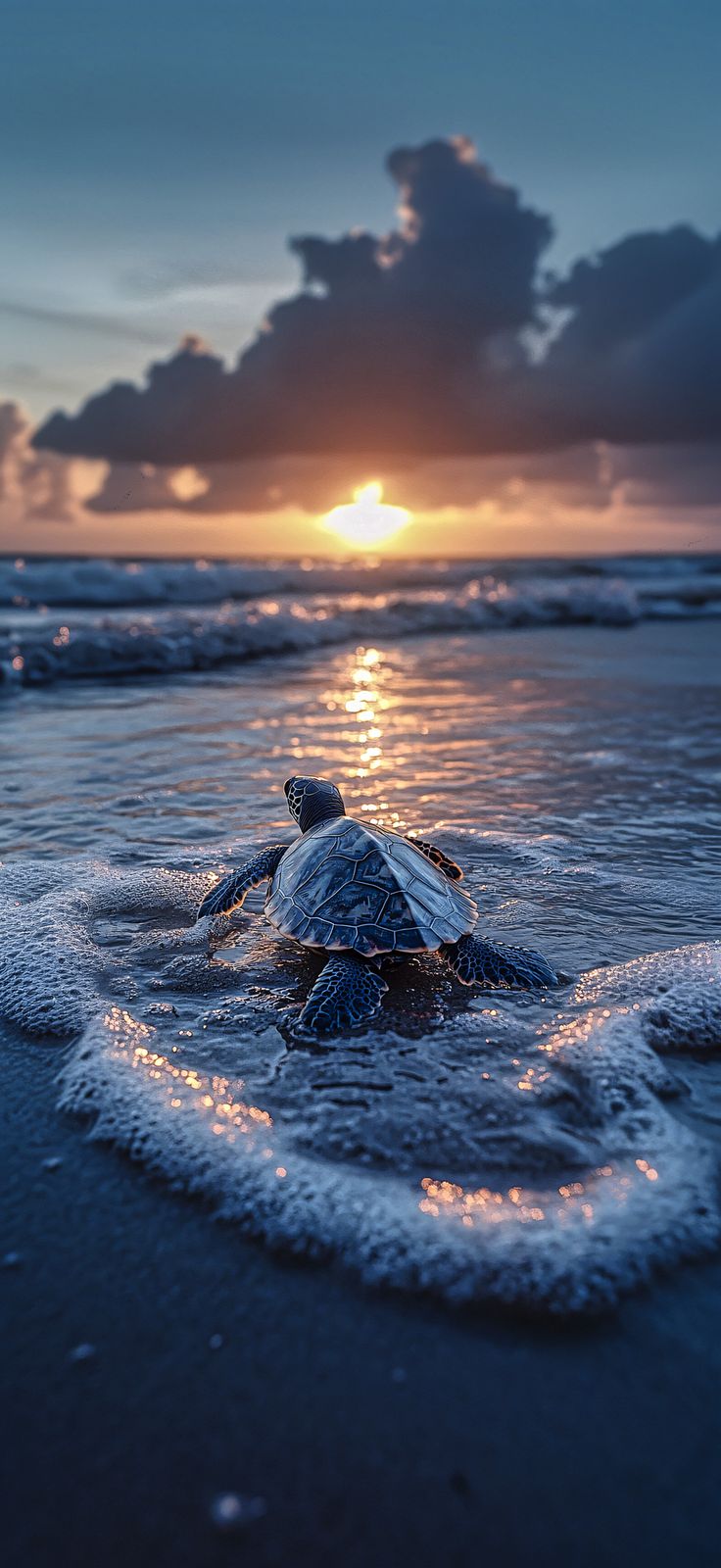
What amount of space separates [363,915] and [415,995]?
14.6 inches

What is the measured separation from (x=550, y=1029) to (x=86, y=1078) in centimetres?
156

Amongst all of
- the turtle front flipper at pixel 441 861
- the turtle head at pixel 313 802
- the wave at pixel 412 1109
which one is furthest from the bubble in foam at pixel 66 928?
the turtle front flipper at pixel 441 861

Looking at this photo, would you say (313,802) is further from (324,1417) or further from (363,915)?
(324,1417)

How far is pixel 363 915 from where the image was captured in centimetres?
352

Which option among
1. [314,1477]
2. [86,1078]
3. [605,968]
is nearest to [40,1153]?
[86,1078]

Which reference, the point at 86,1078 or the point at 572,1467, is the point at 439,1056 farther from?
the point at 572,1467

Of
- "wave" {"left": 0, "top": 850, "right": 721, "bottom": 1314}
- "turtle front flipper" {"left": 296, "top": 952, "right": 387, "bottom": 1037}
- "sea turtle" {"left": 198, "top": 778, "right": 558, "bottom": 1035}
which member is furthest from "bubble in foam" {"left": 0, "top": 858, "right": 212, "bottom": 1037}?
"turtle front flipper" {"left": 296, "top": 952, "right": 387, "bottom": 1037}

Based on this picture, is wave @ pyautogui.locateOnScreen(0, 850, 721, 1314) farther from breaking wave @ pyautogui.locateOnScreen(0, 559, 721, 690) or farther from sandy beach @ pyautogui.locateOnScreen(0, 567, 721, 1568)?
breaking wave @ pyautogui.locateOnScreen(0, 559, 721, 690)

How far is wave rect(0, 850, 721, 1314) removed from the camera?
215 centimetres

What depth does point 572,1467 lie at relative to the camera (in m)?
1.62

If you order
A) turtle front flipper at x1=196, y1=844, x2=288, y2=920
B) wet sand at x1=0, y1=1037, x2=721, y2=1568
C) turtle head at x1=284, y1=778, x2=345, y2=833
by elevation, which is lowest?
wet sand at x1=0, y1=1037, x2=721, y2=1568

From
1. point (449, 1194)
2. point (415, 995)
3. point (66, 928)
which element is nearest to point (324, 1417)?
point (449, 1194)

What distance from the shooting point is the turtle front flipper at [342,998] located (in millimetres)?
3160

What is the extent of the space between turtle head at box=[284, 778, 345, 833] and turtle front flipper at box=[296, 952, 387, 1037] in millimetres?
1076
